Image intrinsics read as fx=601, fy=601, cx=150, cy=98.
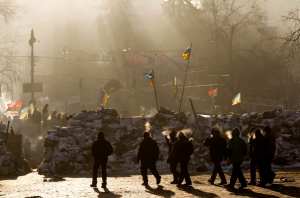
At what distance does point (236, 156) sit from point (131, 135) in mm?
12614

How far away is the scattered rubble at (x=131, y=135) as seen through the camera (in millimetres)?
26656

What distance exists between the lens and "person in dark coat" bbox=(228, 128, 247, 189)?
1641cm

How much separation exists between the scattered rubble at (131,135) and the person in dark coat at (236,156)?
936 centimetres

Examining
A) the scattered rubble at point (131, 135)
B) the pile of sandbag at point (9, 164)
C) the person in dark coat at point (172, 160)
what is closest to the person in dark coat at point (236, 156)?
the person in dark coat at point (172, 160)

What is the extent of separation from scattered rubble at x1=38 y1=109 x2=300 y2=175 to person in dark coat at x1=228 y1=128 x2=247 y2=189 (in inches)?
368

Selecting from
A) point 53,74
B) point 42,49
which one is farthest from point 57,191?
point 42,49

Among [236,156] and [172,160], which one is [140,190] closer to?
[172,160]

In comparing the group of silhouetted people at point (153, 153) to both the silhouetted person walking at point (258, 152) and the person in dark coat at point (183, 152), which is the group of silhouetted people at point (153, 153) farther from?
the silhouetted person walking at point (258, 152)

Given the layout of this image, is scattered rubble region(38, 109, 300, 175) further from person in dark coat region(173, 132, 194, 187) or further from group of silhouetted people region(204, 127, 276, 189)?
person in dark coat region(173, 132, 194, 187)

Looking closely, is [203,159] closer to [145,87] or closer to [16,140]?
[16,140]

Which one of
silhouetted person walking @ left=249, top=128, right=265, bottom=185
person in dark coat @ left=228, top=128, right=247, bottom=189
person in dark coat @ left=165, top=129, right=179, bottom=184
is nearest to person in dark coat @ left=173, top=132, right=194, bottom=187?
person in dark coat @ left=165, top=129, right=179, bottom=184

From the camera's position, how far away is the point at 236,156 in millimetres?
16438

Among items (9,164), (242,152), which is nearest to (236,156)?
(242,152)

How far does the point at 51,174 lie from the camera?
25828 mm
